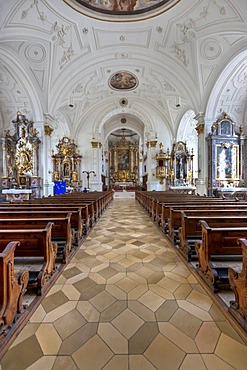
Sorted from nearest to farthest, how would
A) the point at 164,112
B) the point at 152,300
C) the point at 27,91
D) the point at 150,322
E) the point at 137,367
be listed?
1. the point at 137,367
2. the point at 150,322
3. the point at 152,300
4. the point at 27,91
5. the point at 164,112

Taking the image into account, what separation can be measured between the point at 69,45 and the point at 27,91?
312cm

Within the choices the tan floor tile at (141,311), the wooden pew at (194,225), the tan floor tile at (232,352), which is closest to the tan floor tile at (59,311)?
the tan floor tile at (141,311)

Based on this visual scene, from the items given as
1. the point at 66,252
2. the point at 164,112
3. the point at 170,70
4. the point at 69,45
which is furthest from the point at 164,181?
the point at 66,252

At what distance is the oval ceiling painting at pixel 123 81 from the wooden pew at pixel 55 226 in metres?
12.4

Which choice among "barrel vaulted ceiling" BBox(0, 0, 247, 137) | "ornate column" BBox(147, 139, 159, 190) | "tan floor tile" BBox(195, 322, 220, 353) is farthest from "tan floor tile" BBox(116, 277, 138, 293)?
"ornate column" BBox(147, 139, 159, 190)

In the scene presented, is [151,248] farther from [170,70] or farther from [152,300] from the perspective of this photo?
[170,70]

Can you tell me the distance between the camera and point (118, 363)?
1.39 meters

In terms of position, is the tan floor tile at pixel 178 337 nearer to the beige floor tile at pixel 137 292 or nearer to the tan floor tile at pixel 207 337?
the tan floor tile at pixel 207 337

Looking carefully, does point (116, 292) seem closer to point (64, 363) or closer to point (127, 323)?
point (127, 323)

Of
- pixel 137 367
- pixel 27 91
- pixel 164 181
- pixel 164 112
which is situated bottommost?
pixel 137 367

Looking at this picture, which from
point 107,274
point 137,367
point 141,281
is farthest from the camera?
point 107,274

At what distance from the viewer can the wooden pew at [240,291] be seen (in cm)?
168

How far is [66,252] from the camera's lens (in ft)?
10.1

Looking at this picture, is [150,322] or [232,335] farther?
[150,322]
